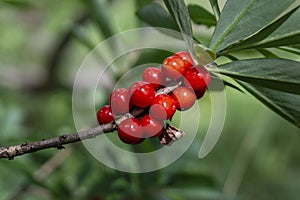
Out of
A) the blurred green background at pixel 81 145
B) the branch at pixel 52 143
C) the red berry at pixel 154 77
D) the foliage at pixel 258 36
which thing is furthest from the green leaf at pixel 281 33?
the blurred green background at pixel 81 145

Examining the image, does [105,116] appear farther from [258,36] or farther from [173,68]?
[258,36]

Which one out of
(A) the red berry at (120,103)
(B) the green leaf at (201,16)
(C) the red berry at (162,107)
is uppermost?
(B) the green leaf at (201,16)

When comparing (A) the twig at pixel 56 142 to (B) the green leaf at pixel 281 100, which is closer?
A: (A) the twig at pixel 56 142

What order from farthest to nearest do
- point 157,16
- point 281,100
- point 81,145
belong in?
point 81,145 < point 157,16 < point 281,100

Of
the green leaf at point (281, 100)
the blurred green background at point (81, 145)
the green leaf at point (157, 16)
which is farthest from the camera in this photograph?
the blurred green background at point (81, 145)

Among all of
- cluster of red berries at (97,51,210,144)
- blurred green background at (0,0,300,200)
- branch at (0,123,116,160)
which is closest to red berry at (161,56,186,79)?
cluster of red berries at (97,51,210,144)

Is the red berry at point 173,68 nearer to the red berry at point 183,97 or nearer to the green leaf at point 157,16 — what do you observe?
the red berry at point 183,97

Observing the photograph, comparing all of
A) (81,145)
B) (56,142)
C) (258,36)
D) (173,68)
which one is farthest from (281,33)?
(81,145)
